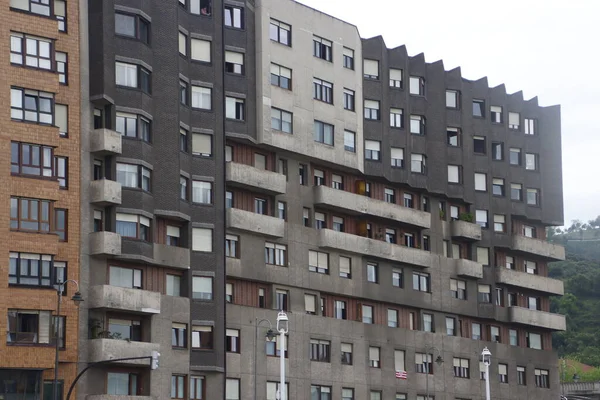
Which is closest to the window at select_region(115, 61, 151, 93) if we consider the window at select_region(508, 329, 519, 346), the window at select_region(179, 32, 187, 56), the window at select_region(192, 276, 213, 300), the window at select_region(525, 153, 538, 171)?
the window at select_region(179, 32, 187, 56)

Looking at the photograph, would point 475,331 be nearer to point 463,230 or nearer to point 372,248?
point 463,230

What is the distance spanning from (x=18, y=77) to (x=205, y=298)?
60.6 ft

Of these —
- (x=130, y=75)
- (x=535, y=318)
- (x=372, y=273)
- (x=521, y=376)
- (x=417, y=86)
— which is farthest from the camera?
(x=535, y=318)

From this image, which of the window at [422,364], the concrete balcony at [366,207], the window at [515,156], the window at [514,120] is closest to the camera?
the concrete balcony at [366,207]

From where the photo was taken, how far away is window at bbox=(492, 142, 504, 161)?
11431 centimetres

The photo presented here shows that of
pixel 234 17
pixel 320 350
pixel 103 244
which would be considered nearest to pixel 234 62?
pixel 234 17

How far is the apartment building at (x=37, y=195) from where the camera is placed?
246 ft

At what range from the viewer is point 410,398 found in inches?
4026

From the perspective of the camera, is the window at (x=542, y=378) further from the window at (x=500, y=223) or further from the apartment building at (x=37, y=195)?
the apartment building at (x=37, y=195)

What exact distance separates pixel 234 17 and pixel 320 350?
23015 mm

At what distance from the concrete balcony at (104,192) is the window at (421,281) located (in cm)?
3218

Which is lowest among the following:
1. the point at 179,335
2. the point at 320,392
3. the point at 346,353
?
the point at 320,392

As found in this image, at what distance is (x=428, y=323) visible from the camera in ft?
348

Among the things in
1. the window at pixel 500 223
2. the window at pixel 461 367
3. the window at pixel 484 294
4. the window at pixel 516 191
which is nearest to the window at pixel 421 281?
the window at pixel 461 367
